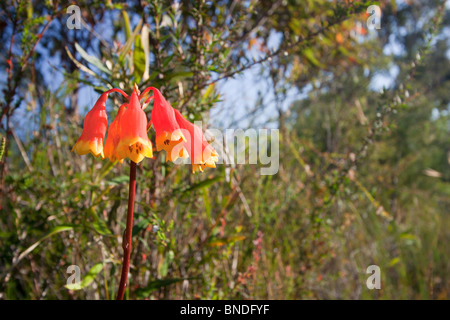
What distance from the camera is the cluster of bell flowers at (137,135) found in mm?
754

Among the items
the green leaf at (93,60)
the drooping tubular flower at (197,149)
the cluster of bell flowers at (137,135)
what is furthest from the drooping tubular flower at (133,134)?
the green leaf at (93,60)

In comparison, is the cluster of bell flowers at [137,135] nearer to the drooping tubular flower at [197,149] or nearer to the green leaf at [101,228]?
the drooping tubular flower at [197,149]

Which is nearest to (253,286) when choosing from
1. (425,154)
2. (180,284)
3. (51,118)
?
(180,284)

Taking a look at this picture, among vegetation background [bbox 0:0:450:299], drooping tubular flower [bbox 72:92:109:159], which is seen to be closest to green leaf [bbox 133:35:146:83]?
vegetation background [bbox 0:0:450:299]

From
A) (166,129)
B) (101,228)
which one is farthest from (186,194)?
(166,129)

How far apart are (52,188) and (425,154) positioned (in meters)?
3.79

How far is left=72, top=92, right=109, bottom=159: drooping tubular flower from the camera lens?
0.79 m

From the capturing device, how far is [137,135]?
2.44ft

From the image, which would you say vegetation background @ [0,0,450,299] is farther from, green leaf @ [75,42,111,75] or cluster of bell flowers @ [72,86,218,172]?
cluster of bell flowers @ [72,86,218,172]

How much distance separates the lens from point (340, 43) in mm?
2811

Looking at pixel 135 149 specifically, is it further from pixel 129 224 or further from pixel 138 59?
pixel 138 59
